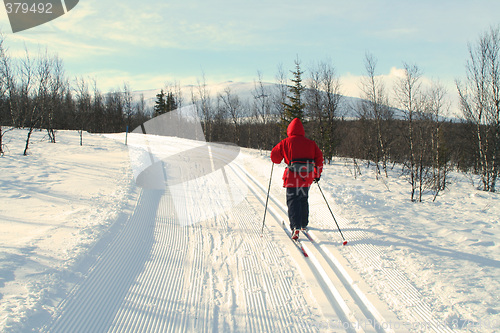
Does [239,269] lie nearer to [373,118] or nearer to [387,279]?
[387,279]

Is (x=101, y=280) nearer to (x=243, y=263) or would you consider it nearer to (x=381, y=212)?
(x=243, y=263)

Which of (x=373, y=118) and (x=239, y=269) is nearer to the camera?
(x=239, y=269)

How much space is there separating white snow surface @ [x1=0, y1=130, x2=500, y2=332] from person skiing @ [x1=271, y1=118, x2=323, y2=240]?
1.64 ft

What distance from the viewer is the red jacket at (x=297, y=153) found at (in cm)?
466

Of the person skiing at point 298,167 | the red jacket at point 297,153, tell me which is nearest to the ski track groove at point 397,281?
the person skiing at point 298,167

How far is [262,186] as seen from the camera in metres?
9.05

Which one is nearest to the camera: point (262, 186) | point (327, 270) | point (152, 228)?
point (327, 270)

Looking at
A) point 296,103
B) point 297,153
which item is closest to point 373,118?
point 296,103

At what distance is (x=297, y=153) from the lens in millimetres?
4652

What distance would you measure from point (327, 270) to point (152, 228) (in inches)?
137

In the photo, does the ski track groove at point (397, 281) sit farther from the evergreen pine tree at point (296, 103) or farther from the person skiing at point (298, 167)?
the evergreen pine tree at point (296, 103)

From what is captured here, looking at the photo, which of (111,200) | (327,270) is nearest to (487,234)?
(327,270)

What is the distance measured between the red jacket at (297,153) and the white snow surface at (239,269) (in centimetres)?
109

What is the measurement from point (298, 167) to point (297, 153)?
26cm
